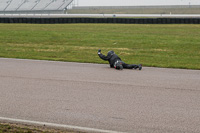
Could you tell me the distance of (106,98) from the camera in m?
6.79

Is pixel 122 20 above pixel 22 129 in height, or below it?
below

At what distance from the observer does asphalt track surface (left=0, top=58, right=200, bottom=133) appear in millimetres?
5352

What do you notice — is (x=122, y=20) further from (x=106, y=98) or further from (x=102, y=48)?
(x=106, y=98)

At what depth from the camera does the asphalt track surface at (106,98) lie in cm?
535

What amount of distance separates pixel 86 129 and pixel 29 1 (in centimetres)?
7132

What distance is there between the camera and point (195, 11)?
192ft

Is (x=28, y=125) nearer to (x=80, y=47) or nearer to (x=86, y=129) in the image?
(x=86, y=129)

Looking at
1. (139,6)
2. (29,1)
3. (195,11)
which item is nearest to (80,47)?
(195,11)

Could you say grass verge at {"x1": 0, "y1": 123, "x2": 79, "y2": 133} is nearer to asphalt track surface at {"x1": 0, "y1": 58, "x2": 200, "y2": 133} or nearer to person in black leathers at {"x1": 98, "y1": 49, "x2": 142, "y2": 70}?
asphalt track surface at {"x1": 0, "y1": 58, "x2": 200, "y2": 133}

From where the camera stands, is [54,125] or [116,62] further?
[116,62]

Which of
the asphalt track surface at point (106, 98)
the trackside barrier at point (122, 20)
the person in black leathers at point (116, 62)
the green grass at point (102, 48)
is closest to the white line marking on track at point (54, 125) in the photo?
the asphalt track surface at point (106, 98)

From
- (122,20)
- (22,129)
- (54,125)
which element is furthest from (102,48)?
(122,20)

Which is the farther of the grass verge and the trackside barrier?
the trackside barrier

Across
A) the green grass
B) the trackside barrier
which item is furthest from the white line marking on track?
the trackside barrier
